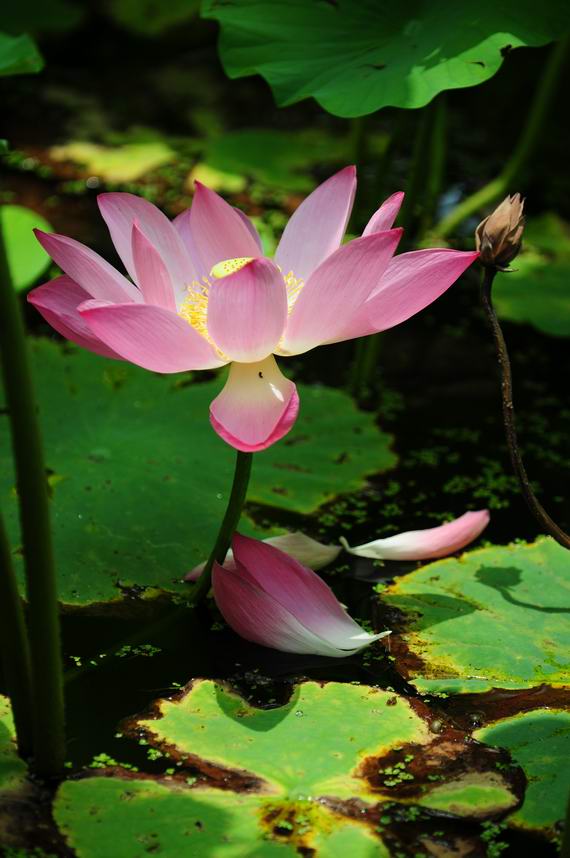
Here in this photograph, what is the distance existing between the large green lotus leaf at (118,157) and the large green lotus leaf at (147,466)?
56.4 inches

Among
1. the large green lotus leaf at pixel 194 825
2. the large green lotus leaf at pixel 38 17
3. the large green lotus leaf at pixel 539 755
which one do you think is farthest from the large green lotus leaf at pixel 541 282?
the large green lotus leaf at pixel 38 17

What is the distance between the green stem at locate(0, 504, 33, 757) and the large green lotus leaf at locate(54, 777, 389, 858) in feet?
0.30

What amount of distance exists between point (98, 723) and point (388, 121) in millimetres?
3490

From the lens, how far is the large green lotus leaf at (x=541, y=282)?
8.79 ft

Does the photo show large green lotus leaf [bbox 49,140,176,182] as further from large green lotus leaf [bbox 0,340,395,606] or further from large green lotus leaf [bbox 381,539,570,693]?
large green lotus leaf [bbox 381,539,570,693]

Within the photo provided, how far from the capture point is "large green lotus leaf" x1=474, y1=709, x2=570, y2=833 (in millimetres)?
1184

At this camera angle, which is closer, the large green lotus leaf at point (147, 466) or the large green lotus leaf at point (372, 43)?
the large green lotus leaf at point (147, 466)

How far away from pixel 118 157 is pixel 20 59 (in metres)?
1.69

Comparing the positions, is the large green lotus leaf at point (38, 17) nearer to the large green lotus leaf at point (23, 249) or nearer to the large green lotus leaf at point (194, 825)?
the large green lotus leaf at point (23, 249)

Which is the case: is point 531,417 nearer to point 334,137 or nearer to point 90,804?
point 90,804

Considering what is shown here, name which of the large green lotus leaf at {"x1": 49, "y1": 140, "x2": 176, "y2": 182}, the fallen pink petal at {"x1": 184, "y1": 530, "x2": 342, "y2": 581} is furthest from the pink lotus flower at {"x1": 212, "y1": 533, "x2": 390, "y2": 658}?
the large green lotus leaf at {"x1": 49, "y1": 140, "x2": 176, "y2": 182}

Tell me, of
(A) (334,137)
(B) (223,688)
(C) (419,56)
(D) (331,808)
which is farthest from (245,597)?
(A) (334,137)

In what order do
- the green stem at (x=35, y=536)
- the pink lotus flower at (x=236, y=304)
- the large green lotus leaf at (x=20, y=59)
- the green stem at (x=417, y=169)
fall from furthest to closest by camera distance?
the green stem at (x=417, y=169) → the large green lotus leaf at (x=20, y=59) → the pink lotus flower at (x=236, y=304) → the green stem at (x=35, y=536)

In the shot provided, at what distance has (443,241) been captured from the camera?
308 centimetres
